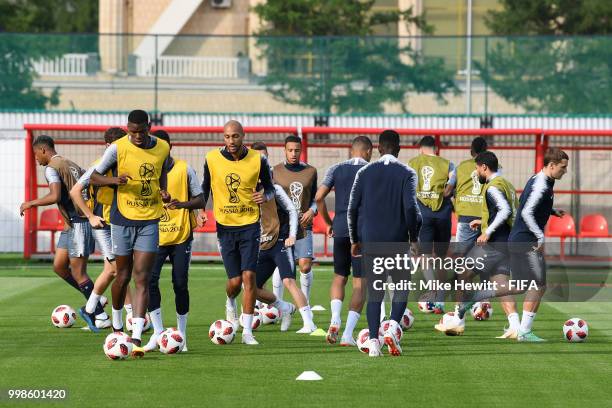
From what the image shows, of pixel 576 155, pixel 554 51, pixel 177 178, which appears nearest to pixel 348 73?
pixel 554 51

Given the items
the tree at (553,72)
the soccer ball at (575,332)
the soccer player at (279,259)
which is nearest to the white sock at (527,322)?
the soccer ball at (575,332)

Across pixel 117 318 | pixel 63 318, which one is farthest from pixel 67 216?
pixel 117 318

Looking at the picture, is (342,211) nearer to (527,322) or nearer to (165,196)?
(527,322)

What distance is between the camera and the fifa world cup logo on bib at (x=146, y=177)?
39.8 ft

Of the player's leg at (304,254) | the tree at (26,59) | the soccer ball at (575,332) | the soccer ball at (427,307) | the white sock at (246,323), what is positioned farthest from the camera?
the tree at (26,59)

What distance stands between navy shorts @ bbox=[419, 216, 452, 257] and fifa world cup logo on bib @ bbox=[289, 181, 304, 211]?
8.88 feet

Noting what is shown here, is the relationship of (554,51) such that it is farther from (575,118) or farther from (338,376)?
(338,376)

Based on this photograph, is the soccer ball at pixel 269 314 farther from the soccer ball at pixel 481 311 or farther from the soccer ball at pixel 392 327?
the soccer ball at pixel 392 327

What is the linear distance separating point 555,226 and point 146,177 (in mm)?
15623

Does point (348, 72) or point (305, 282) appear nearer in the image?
point (305, 282)

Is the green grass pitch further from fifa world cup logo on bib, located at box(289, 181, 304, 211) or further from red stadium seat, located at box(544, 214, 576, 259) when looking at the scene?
red stadium seat, located at box(544, 214, 576, 259)

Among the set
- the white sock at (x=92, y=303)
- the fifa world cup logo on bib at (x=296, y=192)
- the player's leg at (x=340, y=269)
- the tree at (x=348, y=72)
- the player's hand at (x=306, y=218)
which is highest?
the tree at (x=348, y=72)

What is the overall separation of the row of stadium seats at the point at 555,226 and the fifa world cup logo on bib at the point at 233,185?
1248cm

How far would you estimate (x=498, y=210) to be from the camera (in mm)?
14234
